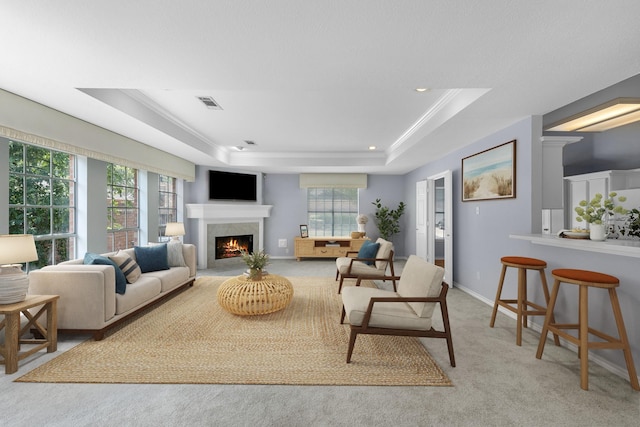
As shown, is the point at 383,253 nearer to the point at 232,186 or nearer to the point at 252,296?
the point at 252,296

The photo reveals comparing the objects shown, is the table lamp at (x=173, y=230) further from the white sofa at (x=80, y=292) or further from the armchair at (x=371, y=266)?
the armchair at (x=371, y=266)

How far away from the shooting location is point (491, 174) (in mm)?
3836

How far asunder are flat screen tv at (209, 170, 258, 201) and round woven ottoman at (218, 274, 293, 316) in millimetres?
3698

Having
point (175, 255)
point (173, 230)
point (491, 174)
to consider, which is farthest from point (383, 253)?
point (173, 230)

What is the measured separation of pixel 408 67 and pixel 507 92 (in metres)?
1.06

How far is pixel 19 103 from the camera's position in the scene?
2701 mm

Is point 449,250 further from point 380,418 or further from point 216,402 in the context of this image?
point 216,402

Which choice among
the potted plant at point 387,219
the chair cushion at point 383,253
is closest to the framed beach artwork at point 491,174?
the chair cushion at point 383,253

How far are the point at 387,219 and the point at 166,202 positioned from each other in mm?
5034

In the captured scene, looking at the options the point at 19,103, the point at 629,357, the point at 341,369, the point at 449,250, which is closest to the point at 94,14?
the point at 19,103

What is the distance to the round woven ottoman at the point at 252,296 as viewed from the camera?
10.8 ft

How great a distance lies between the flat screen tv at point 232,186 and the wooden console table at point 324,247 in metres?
1.67

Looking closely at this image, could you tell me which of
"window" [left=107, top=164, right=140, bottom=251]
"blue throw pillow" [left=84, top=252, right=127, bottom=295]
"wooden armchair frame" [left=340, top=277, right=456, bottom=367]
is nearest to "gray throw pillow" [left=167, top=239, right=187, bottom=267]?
"window" [left=107, top=164, right=140, bottom=251]

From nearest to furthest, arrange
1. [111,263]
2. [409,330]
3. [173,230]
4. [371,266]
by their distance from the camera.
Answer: [409,330], [111,263], [371,266], [173,230]
